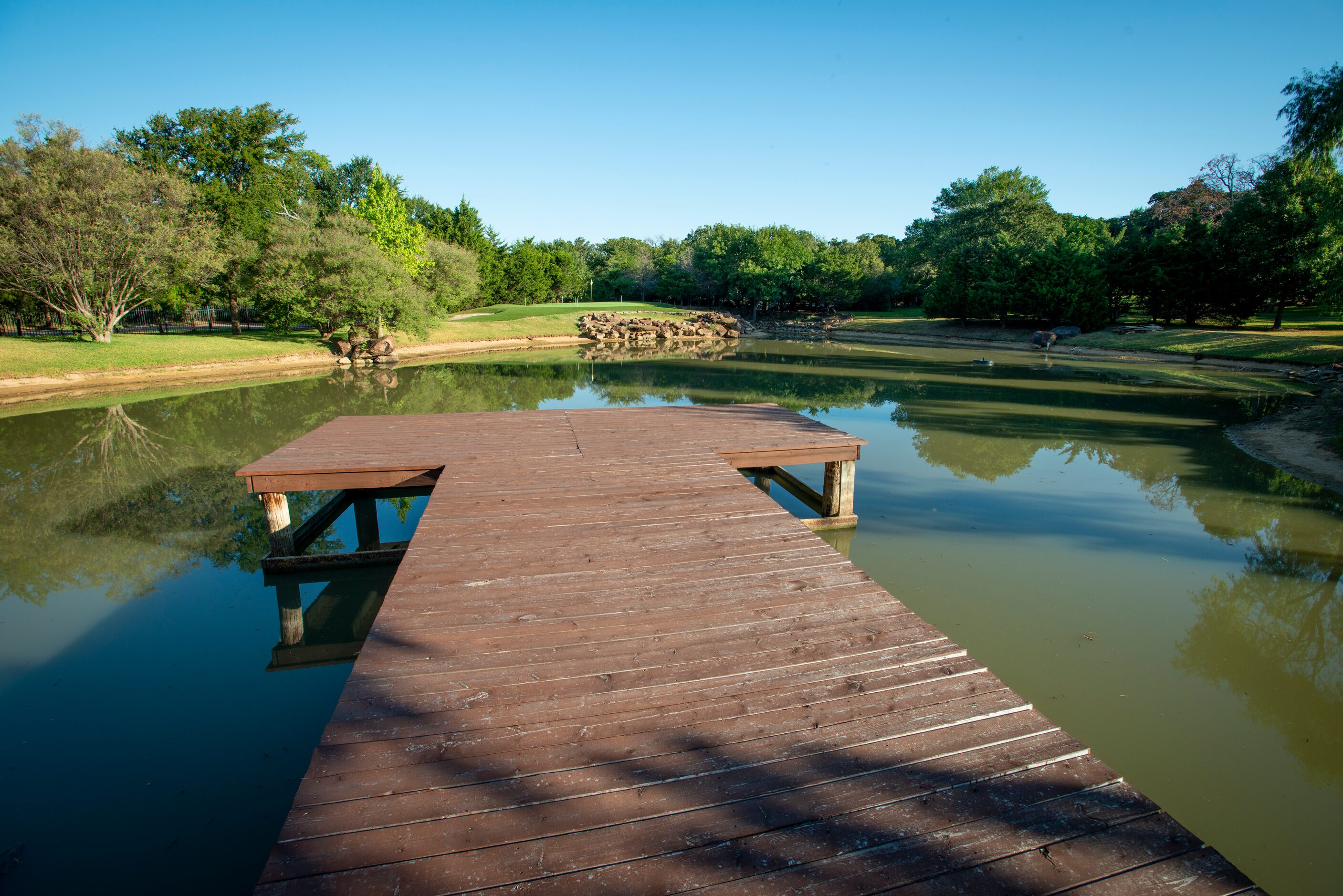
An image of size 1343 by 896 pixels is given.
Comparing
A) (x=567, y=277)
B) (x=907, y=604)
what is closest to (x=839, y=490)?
(x=907, y=604)

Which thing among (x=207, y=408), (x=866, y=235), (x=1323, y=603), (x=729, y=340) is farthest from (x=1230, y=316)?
(x=866, y=235)

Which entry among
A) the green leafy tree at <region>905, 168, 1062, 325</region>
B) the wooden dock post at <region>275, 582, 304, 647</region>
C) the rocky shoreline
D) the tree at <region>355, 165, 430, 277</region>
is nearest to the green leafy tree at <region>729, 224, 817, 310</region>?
the rocky shoreline

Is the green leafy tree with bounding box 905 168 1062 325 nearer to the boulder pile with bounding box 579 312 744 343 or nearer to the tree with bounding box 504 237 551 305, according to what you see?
the boulder pile with bounding box 579 312 744 343

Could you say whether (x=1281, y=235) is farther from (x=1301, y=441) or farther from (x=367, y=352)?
(x=367, y=352)

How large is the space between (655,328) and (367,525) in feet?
127

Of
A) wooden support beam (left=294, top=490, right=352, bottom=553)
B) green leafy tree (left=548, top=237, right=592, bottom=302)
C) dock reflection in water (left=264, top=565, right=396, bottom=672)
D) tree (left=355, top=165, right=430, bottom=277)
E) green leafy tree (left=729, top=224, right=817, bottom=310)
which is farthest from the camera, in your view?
green leafy tree (left=548, top=237, right=592, bottom=302)

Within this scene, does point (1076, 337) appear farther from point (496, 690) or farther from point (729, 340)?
point (496, 690)

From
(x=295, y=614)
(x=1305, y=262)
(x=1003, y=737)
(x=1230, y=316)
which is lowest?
(x=295, y=614)

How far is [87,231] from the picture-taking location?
22.7m

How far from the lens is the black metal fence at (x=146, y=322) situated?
27.3 metres

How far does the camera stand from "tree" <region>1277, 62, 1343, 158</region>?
19.9 m

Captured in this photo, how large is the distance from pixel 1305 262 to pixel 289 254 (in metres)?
43.7

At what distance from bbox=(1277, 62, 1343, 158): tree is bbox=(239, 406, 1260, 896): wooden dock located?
1077 inches

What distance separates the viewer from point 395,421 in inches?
359
